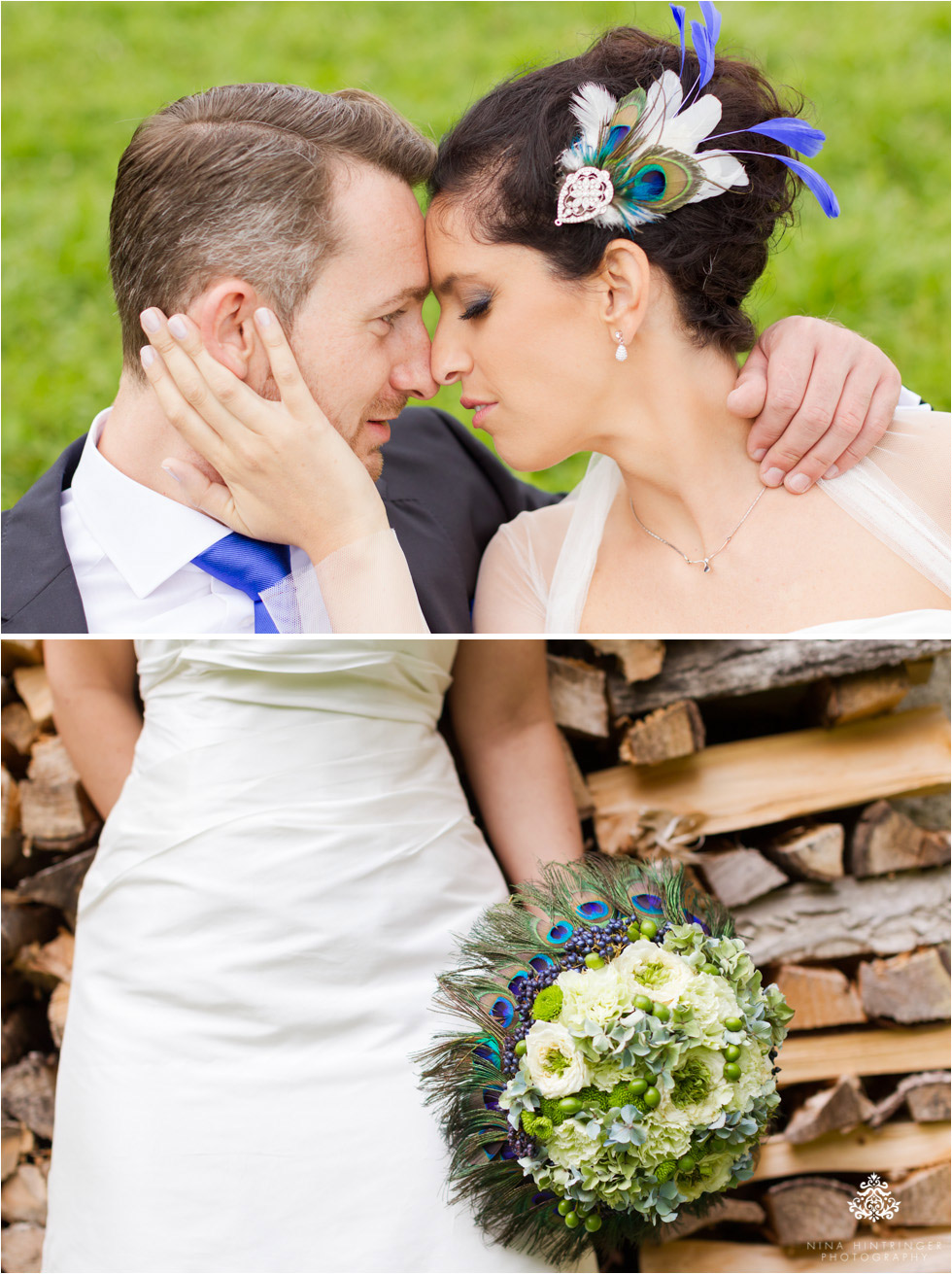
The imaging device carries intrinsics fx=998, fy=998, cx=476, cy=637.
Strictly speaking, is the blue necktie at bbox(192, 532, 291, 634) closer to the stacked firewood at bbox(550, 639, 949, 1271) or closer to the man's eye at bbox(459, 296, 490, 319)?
the man's eye at bbox(459, 296, 490, 319)

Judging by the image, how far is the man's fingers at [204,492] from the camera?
163 cm

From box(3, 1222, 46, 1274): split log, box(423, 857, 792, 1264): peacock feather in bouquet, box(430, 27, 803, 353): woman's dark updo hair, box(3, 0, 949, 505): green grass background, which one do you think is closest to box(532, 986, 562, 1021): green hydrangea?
box(423, 857, 792, 1264): peacock feather in bouquet

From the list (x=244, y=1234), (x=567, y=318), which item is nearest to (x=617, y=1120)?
(x=244, y=1234)

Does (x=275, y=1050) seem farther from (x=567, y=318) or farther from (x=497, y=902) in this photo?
(x=567, y=318)

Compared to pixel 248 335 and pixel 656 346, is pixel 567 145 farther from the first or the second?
pixel 248 335

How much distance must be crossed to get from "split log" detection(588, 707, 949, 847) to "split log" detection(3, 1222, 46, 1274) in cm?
140

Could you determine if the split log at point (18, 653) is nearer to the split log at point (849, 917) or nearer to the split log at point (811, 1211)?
the split log at point (849, 917)

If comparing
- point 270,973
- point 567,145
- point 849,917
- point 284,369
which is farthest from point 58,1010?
point 567,145

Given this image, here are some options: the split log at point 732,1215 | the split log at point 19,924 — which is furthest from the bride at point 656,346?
the split log at point 732,1215

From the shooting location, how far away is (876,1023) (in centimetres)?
198

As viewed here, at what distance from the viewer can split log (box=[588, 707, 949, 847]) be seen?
77.9 inches

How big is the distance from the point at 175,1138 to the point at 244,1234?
0.17 m

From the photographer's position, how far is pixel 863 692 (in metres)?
1.94

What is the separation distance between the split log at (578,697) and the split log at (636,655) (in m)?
0.06
